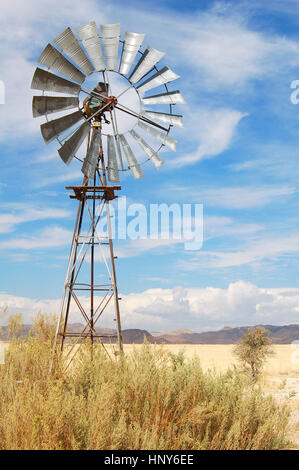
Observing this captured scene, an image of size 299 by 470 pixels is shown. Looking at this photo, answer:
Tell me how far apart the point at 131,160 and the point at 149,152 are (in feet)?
2.21

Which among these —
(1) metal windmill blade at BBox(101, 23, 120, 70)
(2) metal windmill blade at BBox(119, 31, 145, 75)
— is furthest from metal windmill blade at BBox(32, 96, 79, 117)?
(2) metal windmill blade at BBox(119, 31, 145, 75)

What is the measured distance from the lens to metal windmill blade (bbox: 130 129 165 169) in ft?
50.6

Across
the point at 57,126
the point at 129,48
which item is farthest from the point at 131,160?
the point at 129,48

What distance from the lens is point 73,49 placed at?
13578 millimetres

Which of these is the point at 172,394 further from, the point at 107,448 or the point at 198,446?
the point at 107,448

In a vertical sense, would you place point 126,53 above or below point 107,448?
above

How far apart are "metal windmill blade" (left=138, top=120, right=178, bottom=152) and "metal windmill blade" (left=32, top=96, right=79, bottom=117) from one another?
2.43 metres

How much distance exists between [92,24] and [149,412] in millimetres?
11144

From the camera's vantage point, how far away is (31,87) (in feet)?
43.1

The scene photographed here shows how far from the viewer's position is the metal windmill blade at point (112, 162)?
49.2 ft

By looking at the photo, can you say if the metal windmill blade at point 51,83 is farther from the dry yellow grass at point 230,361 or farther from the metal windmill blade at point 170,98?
the dry yellow grass at point 230,361

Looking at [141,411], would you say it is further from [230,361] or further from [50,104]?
[230,361]

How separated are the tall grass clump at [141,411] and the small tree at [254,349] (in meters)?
14.0
